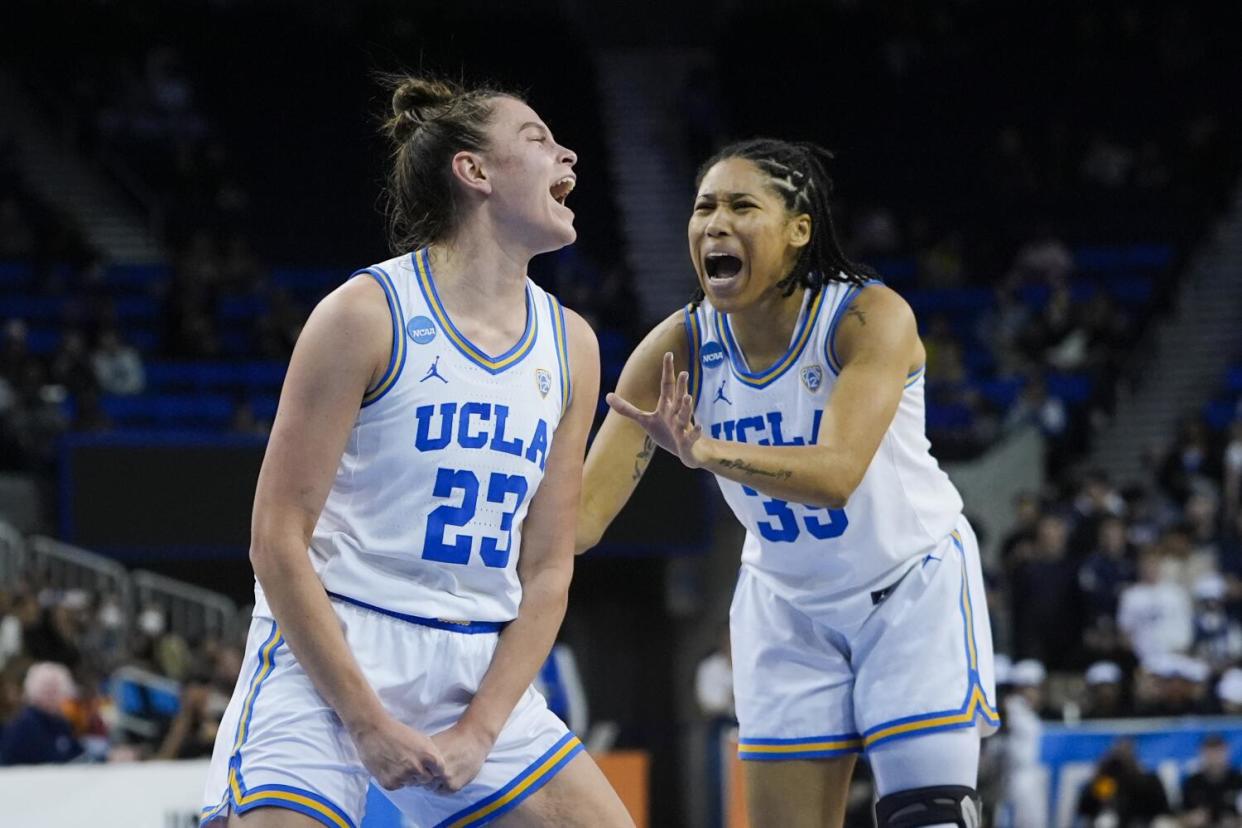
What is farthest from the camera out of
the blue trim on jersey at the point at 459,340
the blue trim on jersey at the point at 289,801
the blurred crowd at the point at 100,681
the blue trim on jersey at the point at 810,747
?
the blurred crowd at the point at 100,681

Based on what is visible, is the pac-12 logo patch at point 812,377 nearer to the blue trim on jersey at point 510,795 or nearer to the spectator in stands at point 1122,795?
the blue trim on jersey at point 510,795

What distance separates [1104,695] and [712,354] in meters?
9.36

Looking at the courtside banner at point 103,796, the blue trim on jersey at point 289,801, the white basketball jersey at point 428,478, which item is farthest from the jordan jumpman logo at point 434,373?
the courtside banner at point 103,796

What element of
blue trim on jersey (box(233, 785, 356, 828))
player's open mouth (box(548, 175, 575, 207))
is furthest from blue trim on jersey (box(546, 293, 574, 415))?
blue trim on jersey (box(233, 785, 356, 828))

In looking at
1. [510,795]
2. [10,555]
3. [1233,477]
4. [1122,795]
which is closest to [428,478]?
[510,795]

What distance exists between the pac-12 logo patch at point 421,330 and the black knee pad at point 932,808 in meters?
1.91

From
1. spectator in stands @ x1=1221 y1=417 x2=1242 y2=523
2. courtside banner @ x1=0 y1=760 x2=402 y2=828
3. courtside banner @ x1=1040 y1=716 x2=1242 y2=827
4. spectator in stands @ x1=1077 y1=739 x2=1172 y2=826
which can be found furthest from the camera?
spectator in stands @ x1=1221 y1=417 x2=1242 y2=523

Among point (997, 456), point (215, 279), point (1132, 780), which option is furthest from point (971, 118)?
point (1132, 780)

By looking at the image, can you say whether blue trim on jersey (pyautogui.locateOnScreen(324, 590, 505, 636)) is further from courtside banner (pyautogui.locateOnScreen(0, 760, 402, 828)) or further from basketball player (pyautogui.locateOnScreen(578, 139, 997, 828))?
courtside banner (pyautogui.locateOnScreen(0, 760, 402, 828))

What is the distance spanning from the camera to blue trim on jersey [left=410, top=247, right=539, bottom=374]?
4.25 meters

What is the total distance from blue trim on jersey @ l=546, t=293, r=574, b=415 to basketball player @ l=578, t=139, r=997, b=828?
540 millimetres

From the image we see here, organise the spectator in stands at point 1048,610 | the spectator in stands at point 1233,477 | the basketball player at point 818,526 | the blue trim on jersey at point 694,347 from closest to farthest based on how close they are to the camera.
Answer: the basketball player at point 818,526
the blue trim on jersey at point 694,347
the spectator in stands at point 1048,610
the spectator in stands at point 1233,477

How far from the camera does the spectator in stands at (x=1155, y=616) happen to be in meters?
15.2

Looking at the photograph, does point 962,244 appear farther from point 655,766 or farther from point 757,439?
point 757,439
